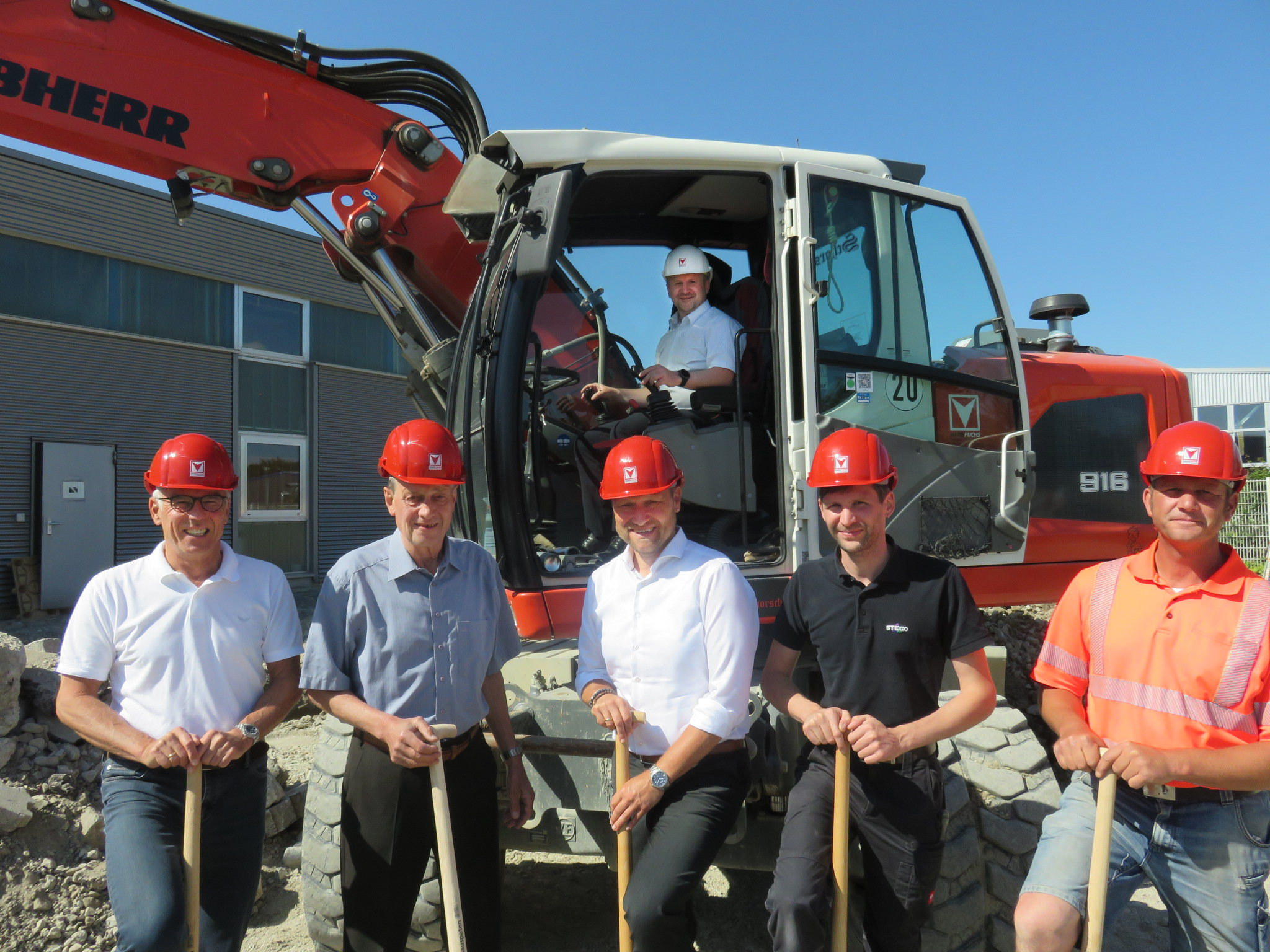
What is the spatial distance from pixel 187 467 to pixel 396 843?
3.92ft

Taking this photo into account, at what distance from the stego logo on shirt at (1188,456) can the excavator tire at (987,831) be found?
136 centimetres

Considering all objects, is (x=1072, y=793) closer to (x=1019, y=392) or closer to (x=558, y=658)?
(x=558, y=658)

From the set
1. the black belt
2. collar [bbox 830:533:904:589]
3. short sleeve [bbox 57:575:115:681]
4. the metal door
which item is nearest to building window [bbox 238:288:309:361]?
the metal door

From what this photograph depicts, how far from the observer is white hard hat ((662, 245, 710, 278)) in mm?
4172

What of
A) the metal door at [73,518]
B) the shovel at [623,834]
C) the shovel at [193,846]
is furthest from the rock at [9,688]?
the metal door at [73,518]

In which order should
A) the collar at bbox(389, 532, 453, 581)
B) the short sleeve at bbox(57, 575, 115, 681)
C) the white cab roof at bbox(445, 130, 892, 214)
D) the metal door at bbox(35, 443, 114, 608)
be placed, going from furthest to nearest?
the metal door at bbox(35, 443, 114, 608)
the white cab roof at bbox(445, 130, 892, 214)
the collar at bbox(389, 532, 453, 581)
the short sleeve at bbox(57, 575, 115, 681)

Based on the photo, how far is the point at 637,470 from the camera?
8.93 feet

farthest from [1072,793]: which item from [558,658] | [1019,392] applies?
[1019,392]

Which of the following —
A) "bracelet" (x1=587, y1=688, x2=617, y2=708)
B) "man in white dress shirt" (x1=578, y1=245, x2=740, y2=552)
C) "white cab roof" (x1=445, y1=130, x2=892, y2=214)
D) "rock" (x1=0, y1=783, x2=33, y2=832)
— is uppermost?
"white cab roof" (x1=445, y1=130, x2=892, y2=214)

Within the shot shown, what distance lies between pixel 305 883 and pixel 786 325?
9.10ft

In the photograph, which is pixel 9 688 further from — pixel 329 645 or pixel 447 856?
pixel 447 856

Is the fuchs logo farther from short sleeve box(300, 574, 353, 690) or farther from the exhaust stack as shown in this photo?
the exhaust stack

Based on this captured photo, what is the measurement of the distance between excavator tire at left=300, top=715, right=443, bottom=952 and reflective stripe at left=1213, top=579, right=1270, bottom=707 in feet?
8.03

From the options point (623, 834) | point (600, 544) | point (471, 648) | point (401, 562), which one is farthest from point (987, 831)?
point (401, 562)
